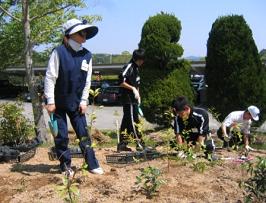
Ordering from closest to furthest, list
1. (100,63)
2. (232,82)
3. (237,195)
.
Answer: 1. (237,195)
2. (232,82)
3. (100,63)

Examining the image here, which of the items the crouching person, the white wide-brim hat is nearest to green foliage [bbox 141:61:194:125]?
the crouching person

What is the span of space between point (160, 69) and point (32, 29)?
3.56m

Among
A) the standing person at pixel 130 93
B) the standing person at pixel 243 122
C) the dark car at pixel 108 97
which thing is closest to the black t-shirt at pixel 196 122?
the standing person at pixel 130 93

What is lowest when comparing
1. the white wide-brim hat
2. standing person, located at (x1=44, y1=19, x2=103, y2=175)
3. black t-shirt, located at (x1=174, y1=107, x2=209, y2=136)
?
black t-shirt, located at (x1=174, y1=107, x2=209, y2=136)

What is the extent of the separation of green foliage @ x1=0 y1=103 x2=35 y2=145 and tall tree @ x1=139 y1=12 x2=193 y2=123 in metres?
4.84

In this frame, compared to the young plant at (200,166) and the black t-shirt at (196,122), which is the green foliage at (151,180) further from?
the black t-shirt at (196,122)

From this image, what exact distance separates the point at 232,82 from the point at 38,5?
489 centimetres

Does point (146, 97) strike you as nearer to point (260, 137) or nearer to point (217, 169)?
point (260, 137)

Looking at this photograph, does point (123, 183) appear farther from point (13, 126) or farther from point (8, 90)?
point (8, 90)

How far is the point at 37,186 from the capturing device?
5621mm

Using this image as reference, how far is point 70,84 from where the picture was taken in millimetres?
5871

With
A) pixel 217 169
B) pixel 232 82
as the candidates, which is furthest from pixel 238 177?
pixel 232 82

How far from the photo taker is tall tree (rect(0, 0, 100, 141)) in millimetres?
9859

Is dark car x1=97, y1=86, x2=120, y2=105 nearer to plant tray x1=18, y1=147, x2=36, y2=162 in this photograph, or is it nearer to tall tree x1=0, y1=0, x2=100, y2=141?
tall tree x1=0, y1=0, x2=100, y2=141
